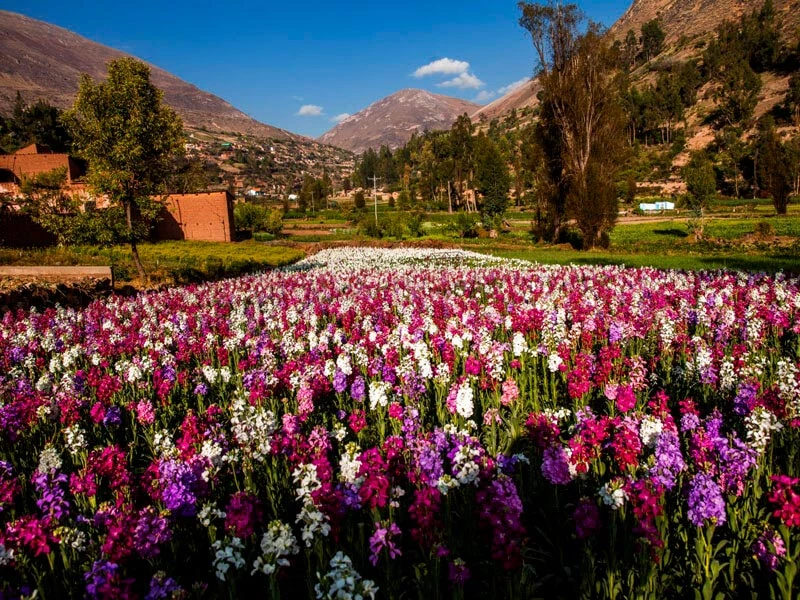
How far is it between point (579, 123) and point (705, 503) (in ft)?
132

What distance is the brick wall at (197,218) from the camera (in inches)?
2143

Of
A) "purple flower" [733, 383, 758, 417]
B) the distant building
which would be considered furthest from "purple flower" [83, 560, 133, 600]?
the distant building

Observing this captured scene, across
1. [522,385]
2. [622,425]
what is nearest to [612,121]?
[522,385]

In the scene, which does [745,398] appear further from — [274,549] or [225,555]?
[225,555]

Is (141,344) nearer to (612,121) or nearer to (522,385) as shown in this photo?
(522,385)

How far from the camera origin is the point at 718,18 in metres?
200

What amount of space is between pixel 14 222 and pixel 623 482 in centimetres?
5333

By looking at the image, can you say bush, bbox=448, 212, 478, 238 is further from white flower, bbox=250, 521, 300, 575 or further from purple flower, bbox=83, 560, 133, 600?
purple flower, bbox=83, 560, 133, 600

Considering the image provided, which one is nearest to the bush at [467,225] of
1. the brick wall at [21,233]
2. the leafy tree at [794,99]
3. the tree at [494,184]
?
the tree at [494,184]

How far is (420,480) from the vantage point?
3.41 meters

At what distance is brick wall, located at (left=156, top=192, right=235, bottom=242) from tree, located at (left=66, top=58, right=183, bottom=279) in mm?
33671

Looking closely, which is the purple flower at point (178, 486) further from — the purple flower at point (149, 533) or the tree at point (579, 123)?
the tree at point (579, 123)

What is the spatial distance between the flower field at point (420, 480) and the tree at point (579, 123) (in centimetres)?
2968

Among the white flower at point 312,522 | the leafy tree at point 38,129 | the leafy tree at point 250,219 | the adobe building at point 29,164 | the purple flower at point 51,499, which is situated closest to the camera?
the white flower at point 312,522
